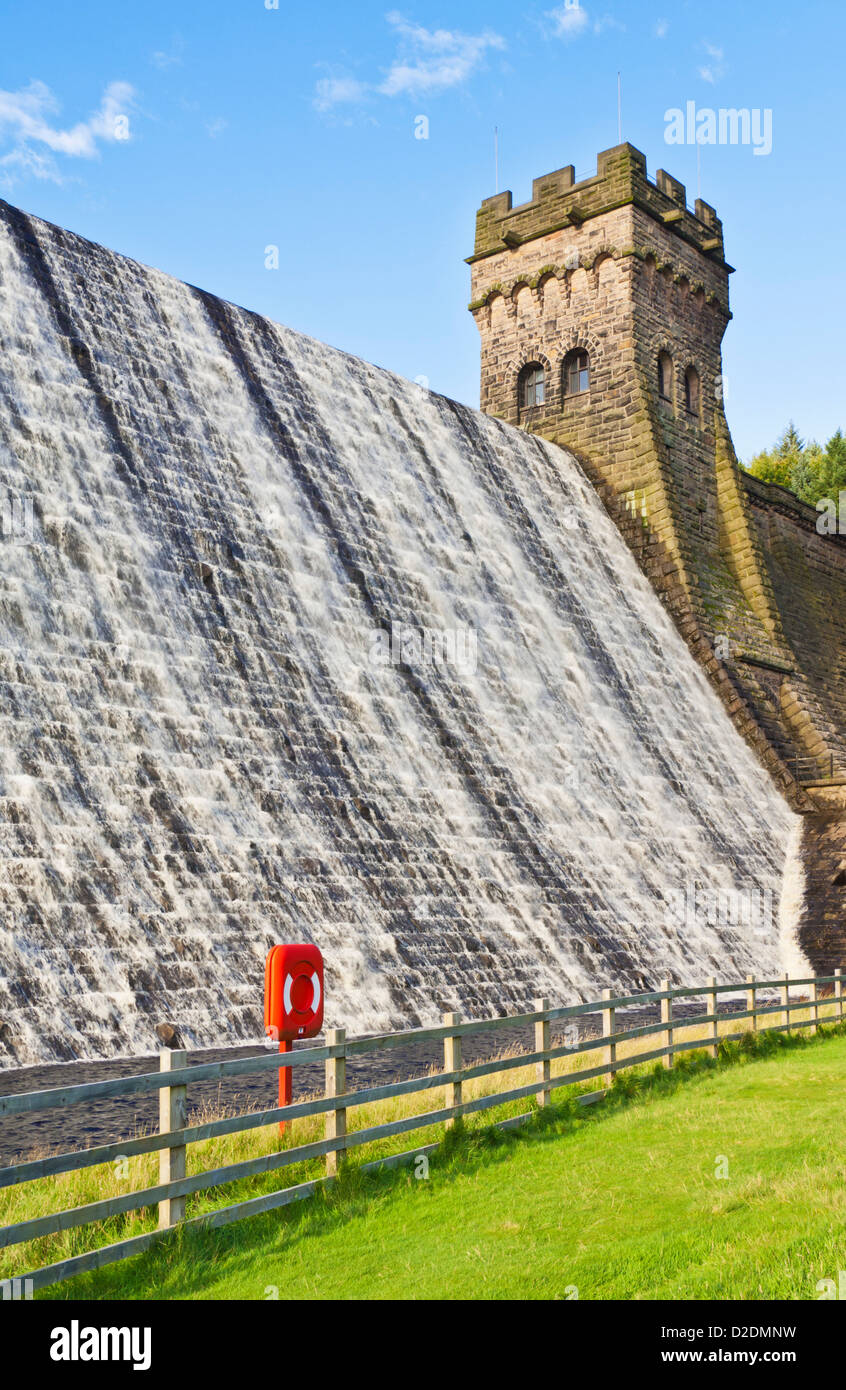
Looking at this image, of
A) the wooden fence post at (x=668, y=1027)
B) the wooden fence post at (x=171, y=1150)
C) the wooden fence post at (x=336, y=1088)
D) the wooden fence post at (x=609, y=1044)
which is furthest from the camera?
the wooden fence post at (x=668, y=1027)

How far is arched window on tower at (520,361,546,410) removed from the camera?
32406 mm

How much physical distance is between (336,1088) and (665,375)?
27744mm

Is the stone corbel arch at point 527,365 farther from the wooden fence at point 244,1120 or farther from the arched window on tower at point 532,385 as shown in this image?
the wooden fence at point 244,1120

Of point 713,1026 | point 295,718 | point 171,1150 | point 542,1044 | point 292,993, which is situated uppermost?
point 295,718

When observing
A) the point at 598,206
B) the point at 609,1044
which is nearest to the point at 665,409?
the point at 598,206

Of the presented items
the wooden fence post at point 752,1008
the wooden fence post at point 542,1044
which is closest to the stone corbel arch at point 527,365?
the wooden fence post at point 752,1008

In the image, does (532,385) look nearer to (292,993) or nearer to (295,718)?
(295,718)

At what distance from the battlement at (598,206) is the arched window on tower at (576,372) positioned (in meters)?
3.40

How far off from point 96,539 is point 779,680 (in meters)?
19.0

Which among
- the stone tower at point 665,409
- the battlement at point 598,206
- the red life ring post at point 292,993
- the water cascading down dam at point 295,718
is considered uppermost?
the battlement at point 598,206

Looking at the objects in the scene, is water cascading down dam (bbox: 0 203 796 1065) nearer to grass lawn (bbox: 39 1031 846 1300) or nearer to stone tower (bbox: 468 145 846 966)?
stone tower (bbox: 468 145 846 966)

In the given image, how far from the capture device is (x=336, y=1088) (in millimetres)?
7242

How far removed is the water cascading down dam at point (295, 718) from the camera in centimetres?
1241
